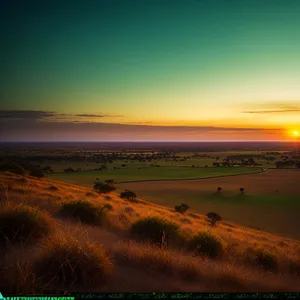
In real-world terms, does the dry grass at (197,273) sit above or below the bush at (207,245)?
above

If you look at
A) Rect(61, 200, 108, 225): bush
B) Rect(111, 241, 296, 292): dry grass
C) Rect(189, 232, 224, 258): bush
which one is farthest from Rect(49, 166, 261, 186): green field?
Rect(111, 241, 296, 292): dry grass

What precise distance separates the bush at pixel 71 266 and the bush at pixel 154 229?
3708 millimetres

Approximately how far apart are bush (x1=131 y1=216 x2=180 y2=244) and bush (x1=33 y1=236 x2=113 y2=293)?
371cm

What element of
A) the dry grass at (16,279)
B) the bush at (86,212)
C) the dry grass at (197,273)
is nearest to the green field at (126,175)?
the bush at (86,212)

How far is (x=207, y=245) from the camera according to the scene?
28.2ft

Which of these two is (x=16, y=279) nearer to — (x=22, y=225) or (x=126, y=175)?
(x=22, y=225)

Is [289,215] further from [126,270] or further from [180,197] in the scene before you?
[126,270]

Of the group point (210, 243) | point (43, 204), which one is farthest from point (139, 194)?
point (210, 243)

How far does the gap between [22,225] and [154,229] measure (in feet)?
13.6

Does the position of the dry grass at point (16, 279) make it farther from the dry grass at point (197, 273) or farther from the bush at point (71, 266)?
the dry grass at point (197, 273)

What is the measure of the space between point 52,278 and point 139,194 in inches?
1359

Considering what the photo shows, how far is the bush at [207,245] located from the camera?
8438 mm

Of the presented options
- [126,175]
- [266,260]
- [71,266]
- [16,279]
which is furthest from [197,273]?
[126,175]

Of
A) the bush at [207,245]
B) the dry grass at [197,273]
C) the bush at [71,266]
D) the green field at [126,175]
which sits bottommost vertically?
the green field at [126,175]
